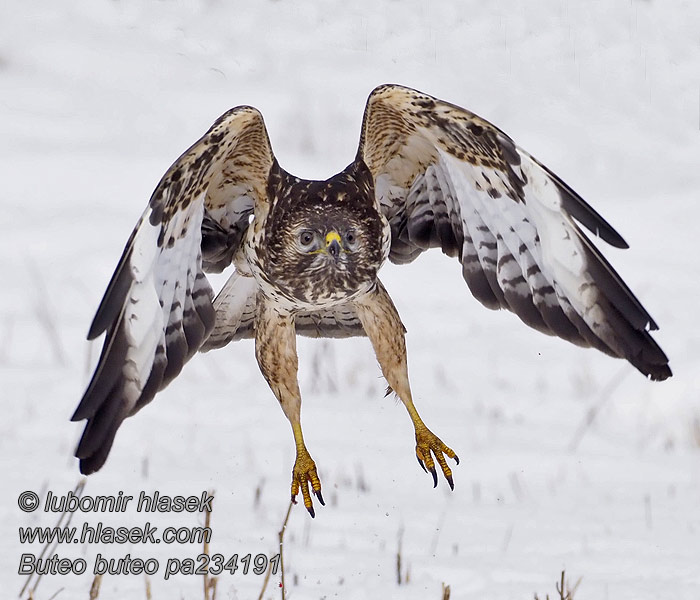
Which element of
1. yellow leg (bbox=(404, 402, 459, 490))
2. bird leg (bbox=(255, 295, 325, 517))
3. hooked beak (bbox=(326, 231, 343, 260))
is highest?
hooked beak (bbox=(326, 231, 343, 260))

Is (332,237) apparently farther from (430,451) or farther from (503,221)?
(430,451)

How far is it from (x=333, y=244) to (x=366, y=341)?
5963 mm

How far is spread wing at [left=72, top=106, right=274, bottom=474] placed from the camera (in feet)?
13.1

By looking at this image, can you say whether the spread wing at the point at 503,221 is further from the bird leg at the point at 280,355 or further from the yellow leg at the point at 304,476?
the yellow leg at the point at 304,476

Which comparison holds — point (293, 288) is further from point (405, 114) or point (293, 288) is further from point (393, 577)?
point (393, 577)

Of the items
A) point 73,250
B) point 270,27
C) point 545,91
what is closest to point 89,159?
point 73,250

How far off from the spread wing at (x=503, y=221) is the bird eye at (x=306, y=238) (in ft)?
1.51

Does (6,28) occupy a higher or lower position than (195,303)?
higher

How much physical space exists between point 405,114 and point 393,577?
2.32 meters

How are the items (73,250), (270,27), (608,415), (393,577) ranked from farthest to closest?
(270,27)
(73,250)
(608,415)
(393,577)

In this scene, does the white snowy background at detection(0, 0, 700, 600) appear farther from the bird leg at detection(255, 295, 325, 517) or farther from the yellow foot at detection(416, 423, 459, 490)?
the yellow foot at detection(416, 423, 459, 490)

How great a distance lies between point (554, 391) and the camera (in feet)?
31.4

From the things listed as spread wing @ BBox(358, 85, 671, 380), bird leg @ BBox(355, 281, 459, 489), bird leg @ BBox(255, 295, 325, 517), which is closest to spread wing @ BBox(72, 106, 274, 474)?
bird leg @ BBox(255, 295, 325, 517)

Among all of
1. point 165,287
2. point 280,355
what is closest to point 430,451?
point 280,355
